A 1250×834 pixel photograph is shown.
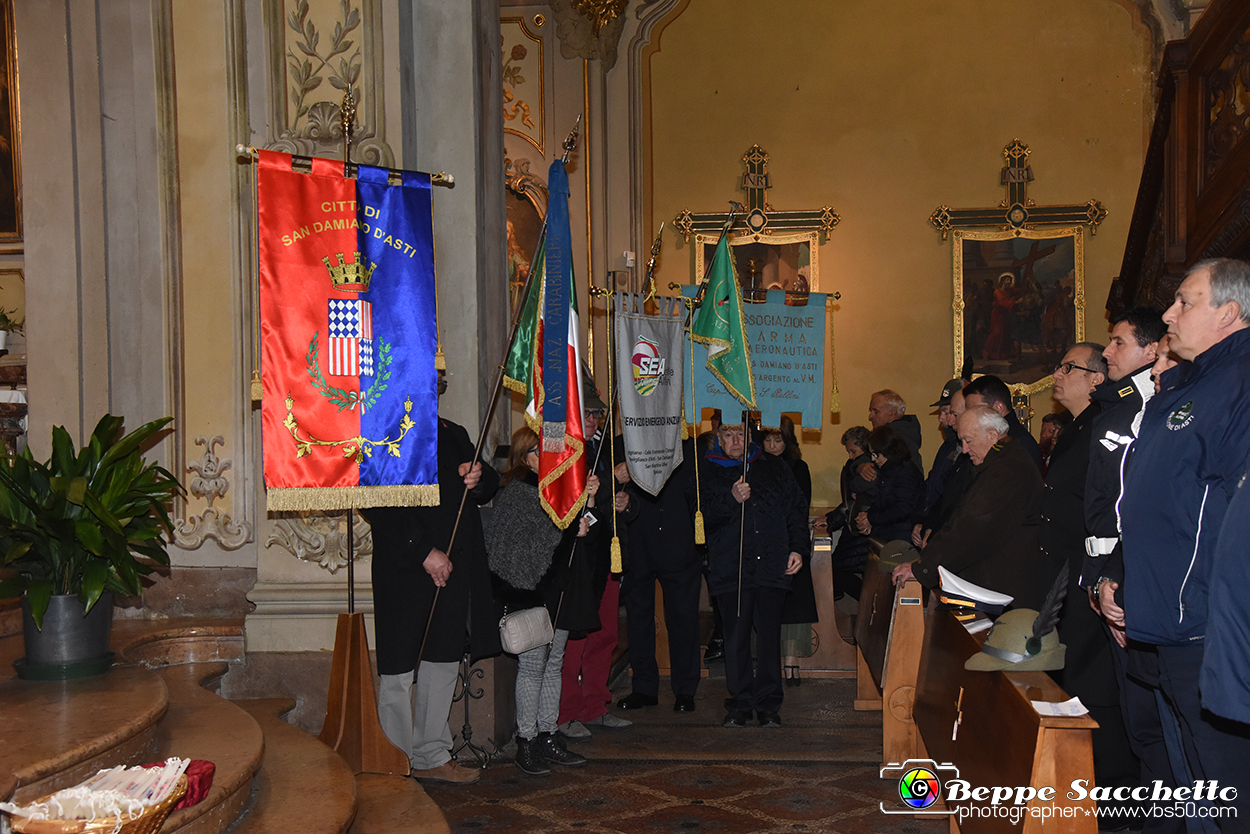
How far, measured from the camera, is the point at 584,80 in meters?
9.94

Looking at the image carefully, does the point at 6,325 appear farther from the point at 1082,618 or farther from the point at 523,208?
the point at 1082,618

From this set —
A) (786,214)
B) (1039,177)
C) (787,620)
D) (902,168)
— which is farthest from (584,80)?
(787,620)

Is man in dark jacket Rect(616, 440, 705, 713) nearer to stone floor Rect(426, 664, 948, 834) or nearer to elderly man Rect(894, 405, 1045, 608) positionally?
stone floor Rect(426, 664, 948, 834)

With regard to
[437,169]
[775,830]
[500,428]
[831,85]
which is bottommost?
[775,830]

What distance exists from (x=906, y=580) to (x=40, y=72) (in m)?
5.27

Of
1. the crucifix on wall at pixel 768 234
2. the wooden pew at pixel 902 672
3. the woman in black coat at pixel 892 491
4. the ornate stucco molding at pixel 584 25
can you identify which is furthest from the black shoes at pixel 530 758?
the ornate stucco molding at pixel 584 25

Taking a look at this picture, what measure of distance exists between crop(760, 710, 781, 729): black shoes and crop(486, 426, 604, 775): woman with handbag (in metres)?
1.19

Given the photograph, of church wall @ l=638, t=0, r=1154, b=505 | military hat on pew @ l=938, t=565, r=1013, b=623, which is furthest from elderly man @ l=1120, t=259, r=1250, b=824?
church wall @ l=638, t=0, r=1154, b=505

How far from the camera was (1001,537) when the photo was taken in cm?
445

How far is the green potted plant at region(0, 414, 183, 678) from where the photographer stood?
3664 millimetres

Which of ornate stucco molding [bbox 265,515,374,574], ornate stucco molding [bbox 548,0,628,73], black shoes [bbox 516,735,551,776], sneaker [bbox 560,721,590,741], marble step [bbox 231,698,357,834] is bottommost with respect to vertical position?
sneaker [bbox 560,721,590,741]

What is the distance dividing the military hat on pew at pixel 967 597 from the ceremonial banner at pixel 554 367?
1678 millimetres

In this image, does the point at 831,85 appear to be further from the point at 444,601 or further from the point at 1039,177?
the point at 444,601

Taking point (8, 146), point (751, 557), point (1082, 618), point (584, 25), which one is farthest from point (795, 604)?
point (584, 25)
